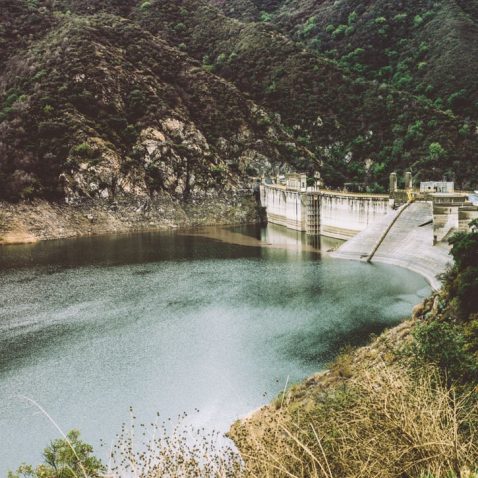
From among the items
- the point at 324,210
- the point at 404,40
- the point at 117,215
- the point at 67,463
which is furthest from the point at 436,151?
the point at 67,463

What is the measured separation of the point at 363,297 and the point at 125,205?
48.4m

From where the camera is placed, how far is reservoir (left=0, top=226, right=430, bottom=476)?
25344 mm

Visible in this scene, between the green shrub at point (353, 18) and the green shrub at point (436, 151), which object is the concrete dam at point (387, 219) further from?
the green shrub at point (353, 18)

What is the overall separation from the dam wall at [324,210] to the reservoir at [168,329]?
6.58 metres

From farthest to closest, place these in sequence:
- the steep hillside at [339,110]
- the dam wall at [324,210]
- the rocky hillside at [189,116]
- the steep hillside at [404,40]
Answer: the steep hillside at [404,40]
the steep hillside at [339,110]
the rocky hillside at [189,116]
the dam wall at [324,210]

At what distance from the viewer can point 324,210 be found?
73.0 metres

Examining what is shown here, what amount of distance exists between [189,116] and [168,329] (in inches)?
2644

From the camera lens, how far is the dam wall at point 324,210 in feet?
212

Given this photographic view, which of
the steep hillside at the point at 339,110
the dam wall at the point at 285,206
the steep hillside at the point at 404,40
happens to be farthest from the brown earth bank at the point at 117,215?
the steep hillside at the point at 404,40

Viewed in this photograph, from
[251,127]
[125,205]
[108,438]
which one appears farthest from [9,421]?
[251,127]

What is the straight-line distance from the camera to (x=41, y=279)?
5103 cm

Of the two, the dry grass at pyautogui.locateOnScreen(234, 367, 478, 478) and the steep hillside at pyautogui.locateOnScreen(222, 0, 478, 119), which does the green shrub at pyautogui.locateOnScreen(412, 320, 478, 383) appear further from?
the steep hillside at pyautogui.locateOnScreen(222, 0, 478, 119)

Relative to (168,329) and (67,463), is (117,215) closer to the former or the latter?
(168,329)

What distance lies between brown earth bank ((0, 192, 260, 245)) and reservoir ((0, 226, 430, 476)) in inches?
440
